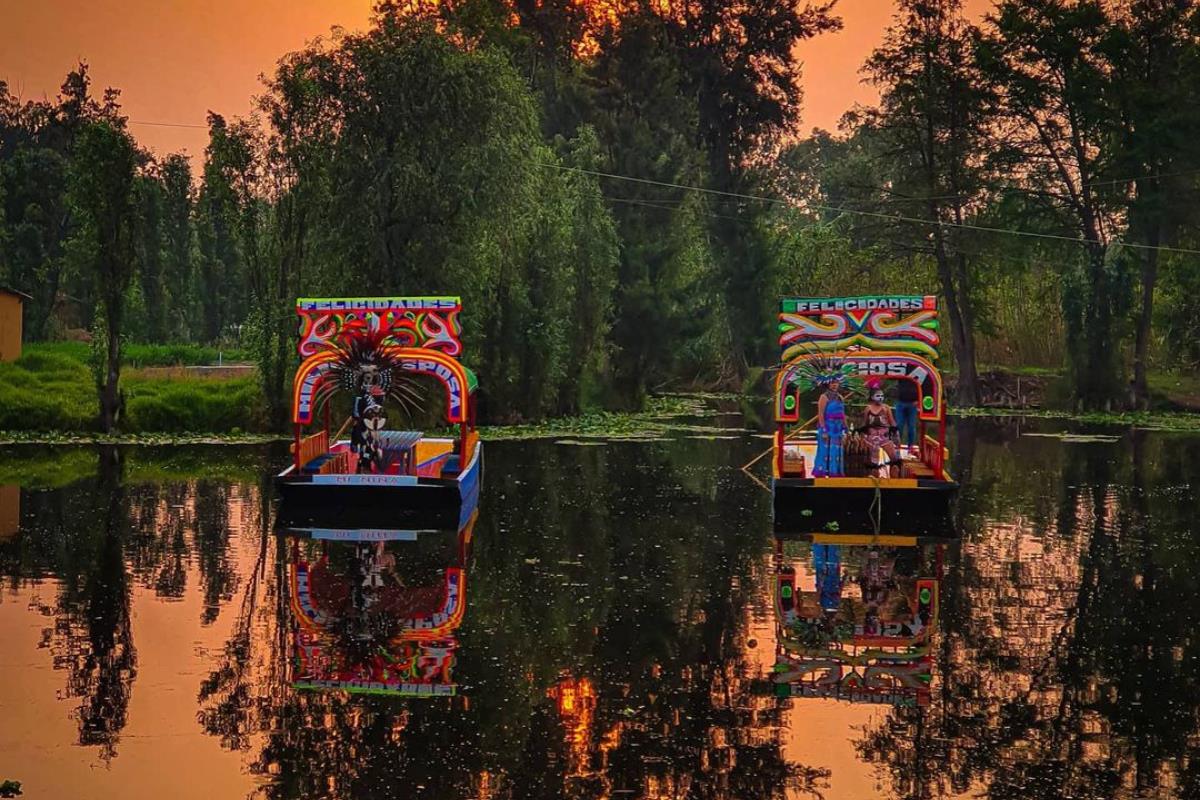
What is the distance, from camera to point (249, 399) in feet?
145

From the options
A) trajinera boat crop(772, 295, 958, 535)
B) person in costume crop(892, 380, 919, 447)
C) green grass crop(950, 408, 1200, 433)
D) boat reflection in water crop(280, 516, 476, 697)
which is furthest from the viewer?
green grass crop(950, 408, 1200, 433)

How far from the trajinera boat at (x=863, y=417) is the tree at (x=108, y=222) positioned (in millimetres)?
22707

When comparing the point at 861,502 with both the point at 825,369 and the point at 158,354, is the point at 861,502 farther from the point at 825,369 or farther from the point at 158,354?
the point at 158,354

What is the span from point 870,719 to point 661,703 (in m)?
1.90

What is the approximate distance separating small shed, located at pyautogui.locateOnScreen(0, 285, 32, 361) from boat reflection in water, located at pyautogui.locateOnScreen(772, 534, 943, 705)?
135 ft

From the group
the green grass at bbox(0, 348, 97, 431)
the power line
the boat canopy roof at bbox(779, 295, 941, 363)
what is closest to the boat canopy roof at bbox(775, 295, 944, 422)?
the boat canopy roof at bbox(779, 295, 941, 363)

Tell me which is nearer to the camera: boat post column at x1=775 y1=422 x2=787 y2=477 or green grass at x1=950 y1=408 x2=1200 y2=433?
boat post column at x1=775 y1=422 x2=787 y2=477

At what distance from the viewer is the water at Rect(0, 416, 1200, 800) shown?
37.8ft

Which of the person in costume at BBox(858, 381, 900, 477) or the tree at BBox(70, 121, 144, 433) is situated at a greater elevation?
the tree at BBox(70, 121, 144, 433)

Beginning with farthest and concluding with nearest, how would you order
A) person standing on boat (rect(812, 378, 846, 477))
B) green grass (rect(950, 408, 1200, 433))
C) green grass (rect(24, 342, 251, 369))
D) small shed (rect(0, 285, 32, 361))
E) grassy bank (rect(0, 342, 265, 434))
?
1. green grass (rect(24, 342, 251, 369))
2. small shed (rect(0, 285, 32, 361))
3. green grass (rect(950, 408, 1200, 433))
4. grassy bank (rect(0, 342, 265, 434))
5. person standing on boat (rect(812, 378, 846, 477))

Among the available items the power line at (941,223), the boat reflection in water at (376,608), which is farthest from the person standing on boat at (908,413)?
the power line at (941,223)

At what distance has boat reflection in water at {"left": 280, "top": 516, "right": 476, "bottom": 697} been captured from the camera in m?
14.3

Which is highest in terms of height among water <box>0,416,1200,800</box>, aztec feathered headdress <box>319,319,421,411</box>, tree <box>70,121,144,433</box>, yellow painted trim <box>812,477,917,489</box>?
tree <box>70,121,144,433</box>

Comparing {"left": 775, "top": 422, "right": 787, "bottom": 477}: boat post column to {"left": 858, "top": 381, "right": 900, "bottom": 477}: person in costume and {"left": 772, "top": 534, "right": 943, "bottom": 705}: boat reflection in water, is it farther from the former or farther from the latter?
{"left": 772, "top": 534, "right": 943, "bottom": 705}: boat reflection in water
